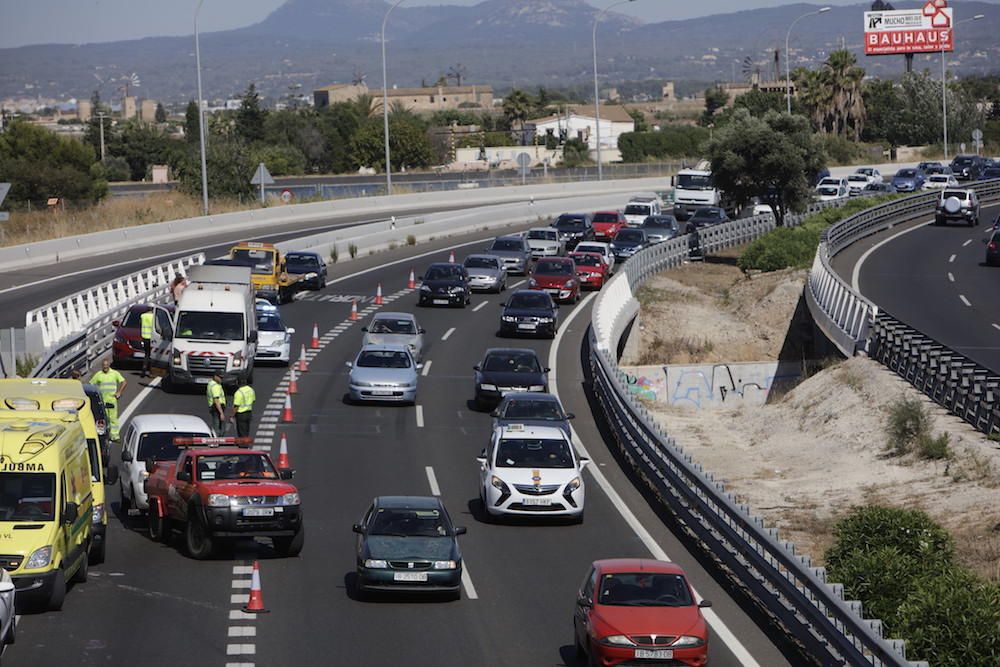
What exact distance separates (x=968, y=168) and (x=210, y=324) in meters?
74.4

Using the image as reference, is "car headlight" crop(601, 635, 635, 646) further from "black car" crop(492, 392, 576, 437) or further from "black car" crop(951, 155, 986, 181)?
"black car" crop(951, 155, 986, 181)

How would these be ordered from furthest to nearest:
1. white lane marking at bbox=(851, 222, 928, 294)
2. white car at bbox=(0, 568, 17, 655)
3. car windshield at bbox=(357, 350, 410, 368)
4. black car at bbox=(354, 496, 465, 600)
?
white lane marking at bbox=(851, 222, 928, 294), car windshield at bbox=(357, 350, 410, 368), black car at bbox=(354, 496, 465, 600), white car at bbox=(0, 568, 17, 655)

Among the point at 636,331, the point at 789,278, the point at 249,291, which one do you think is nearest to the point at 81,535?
the point at 249,291

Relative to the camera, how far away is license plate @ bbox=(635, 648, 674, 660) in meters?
15.4

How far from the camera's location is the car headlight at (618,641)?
15.4 m

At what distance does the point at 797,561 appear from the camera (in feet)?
55.6

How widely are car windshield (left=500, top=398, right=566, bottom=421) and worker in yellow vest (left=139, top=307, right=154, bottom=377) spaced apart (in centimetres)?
1119

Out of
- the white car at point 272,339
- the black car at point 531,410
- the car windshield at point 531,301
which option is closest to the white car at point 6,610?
the black car at point 531,410

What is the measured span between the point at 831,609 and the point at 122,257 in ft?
168

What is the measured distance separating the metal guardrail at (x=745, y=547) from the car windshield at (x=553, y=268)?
44.6ft

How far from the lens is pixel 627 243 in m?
61.6

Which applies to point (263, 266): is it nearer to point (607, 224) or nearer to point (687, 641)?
point (607, 224)

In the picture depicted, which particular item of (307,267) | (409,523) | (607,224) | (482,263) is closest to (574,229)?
(607,224)

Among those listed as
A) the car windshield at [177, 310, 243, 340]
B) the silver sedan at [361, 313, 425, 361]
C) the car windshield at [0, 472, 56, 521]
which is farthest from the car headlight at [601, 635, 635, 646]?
the silver sedan at [361, 313, 425, 361]
